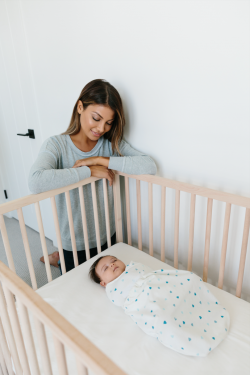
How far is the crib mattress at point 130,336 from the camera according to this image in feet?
2.53

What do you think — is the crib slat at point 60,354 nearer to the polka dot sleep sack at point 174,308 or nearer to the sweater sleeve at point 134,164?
the polka dot sleep sack at point 174,308

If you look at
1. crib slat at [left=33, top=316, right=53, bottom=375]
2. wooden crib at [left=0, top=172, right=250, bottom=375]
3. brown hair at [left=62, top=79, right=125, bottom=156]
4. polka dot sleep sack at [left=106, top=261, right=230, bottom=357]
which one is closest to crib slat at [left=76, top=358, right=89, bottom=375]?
wooden crib at [left=0, top=172, right=250, bottom=375]

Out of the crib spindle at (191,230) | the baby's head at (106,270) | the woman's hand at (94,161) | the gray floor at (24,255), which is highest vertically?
the woman's hand at (94,161)

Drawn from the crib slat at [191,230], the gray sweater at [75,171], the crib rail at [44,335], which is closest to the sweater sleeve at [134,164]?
the gray sweater at [75,171]

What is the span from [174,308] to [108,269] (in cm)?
33

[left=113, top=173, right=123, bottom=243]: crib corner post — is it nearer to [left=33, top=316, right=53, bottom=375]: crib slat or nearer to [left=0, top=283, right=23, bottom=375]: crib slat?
[left=0, top=283, right=23, bottom=375]: crib slat

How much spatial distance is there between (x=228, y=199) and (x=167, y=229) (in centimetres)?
45

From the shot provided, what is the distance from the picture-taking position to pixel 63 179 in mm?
1121

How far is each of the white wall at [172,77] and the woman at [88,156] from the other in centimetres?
10

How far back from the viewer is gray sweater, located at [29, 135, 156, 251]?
1100mm

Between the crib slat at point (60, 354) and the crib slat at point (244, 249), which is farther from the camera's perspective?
the crib slat at point (244, 249)

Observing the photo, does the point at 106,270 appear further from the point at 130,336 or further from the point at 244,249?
the point at 244,249

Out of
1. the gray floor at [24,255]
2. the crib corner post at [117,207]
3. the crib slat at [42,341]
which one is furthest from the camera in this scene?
the gray floor at [24,255]

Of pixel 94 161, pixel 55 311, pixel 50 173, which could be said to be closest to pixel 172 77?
pixel 94 161
